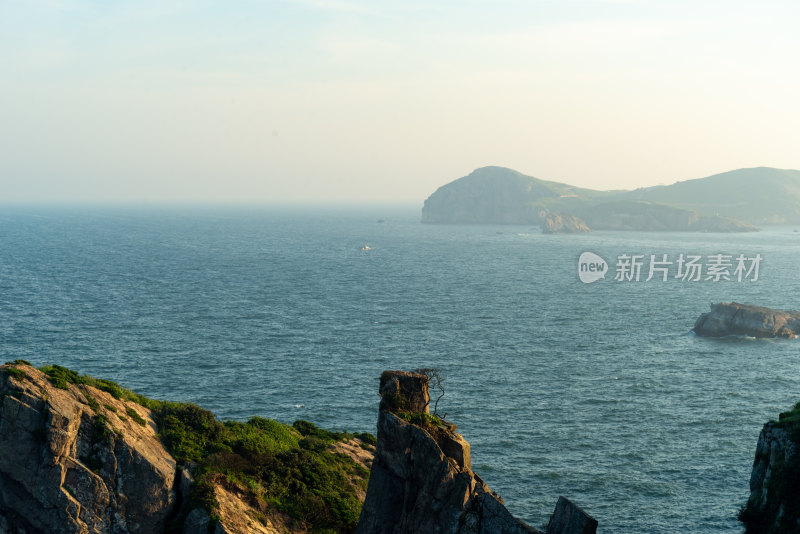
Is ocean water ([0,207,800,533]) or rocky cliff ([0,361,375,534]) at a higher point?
rocky cliff ([0,361,375,534])

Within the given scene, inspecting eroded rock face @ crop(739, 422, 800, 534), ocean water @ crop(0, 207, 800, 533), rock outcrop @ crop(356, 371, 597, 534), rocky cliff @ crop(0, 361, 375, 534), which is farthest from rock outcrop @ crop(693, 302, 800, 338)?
rock outcrop @ crop(356, 371, 597, 534)

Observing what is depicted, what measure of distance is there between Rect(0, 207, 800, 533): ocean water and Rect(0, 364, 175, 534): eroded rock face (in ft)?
114

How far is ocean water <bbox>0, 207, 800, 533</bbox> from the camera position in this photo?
67.1 meters

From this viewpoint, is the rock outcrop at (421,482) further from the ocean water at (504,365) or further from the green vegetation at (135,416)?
the ocean water at (504,365)

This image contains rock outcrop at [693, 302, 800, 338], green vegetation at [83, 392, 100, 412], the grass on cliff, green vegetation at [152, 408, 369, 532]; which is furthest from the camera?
rock outcrop at [693, 302, 800, 338]

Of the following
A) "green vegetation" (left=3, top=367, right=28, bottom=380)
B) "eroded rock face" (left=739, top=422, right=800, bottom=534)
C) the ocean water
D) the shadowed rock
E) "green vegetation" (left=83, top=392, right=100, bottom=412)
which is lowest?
the ocean water

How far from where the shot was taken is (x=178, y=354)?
347 feet

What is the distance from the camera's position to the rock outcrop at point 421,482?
112 feet

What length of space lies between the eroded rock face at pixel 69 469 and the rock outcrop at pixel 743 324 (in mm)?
113976

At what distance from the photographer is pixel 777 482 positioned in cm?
4553

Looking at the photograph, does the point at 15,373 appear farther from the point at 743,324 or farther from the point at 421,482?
the point at 743,324

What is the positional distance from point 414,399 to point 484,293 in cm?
13532

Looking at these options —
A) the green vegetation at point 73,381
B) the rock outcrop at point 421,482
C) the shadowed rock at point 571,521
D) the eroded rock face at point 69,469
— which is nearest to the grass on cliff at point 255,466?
the green vegetation at point 73,381

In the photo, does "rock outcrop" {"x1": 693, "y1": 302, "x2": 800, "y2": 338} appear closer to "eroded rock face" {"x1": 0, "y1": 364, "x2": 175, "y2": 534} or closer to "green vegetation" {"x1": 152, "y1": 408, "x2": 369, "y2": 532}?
"green vegetation" {"x1": 152, "y1": 408, "x2": 369, "y2": 532}
